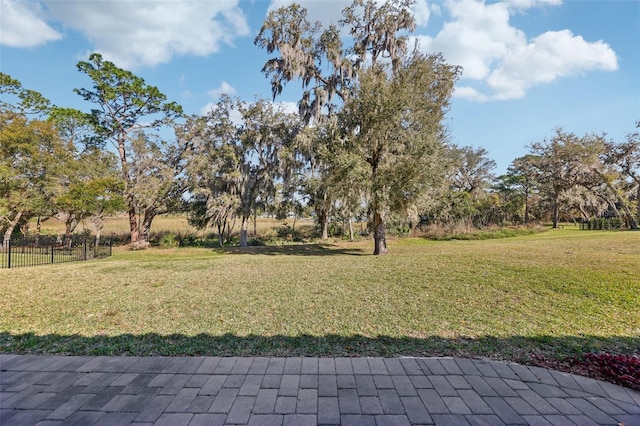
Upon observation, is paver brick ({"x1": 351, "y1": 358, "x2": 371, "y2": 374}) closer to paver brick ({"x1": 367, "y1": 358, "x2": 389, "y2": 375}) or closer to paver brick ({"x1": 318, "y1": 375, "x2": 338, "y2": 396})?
paver brick ({"x1": 367, "y1": 358, "x2": 389, "y2": 375})

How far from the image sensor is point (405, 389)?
7.53 feet

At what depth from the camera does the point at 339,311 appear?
4.21 meters

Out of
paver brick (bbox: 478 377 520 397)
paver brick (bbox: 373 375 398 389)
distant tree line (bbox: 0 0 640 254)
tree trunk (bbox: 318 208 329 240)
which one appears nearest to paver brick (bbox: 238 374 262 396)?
paver brick (bbox: 373 375 398 389)

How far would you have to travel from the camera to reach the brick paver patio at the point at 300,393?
6.47ft

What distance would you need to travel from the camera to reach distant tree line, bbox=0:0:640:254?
959 cm

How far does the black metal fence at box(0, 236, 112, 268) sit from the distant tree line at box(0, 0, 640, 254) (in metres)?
2.61

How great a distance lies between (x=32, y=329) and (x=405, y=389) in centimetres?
450

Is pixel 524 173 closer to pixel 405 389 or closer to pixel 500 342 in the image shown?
pixel 500 342

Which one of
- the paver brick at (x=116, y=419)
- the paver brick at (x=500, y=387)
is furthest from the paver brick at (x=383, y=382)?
the paver brick at (x=116, y=419)

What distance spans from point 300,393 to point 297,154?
14613 mm

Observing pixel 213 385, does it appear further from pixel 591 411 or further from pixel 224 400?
pixel 591 411

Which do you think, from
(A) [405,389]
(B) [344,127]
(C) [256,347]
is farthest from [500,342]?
(B) [344,127]

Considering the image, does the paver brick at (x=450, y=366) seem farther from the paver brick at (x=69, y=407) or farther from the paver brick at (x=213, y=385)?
the paver brick at (x=69, y=407)

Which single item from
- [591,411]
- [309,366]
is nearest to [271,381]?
[309,366]
